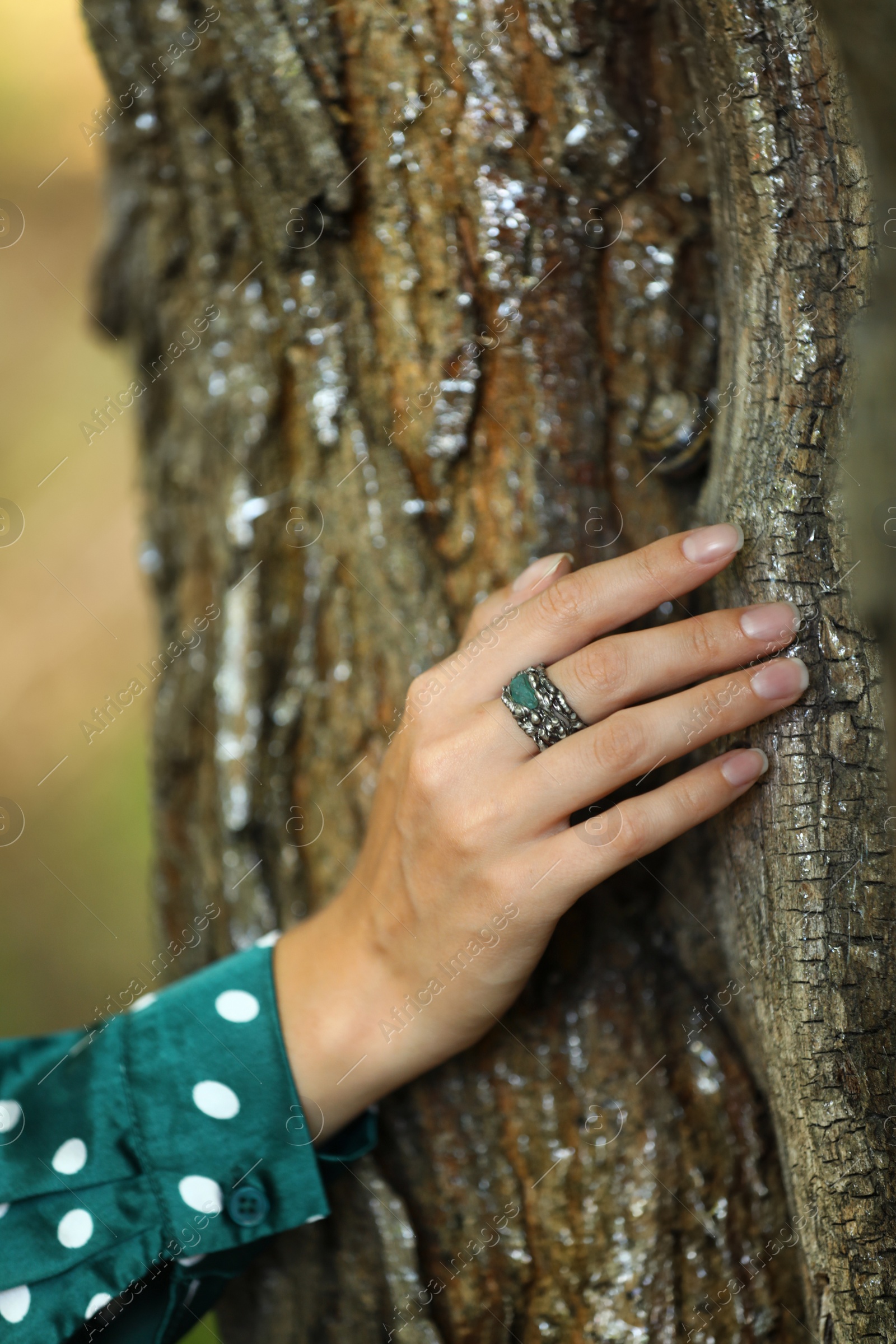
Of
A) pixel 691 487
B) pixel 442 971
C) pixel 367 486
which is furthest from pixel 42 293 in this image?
pixel 442 971

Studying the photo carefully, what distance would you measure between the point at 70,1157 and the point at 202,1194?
0.38 feet

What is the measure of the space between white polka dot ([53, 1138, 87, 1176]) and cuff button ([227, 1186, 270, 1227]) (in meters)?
0.13

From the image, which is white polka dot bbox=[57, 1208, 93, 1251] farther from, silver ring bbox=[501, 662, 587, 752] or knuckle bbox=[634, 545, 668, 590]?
knuckle bbox=[634, 545, 668, 590]

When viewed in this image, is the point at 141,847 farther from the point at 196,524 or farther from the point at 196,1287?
the point at 196,1287

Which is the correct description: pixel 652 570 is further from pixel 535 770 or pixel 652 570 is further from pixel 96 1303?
pixel 96 1303

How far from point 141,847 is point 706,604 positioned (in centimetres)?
199

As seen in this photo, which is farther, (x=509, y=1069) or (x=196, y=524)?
(x=196, y=524)

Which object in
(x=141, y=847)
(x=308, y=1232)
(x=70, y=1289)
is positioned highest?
(x=70, y=1289)

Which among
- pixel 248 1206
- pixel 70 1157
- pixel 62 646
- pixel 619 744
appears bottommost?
pixel 62 646

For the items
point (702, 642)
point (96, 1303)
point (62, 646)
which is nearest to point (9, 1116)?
point (96, 1303)

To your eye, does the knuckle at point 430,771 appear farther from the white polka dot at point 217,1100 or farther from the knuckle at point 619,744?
the white polka dot at point 217,1100

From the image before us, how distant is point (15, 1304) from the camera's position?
0.72 meters

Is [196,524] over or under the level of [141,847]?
over

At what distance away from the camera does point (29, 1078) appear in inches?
31.2
